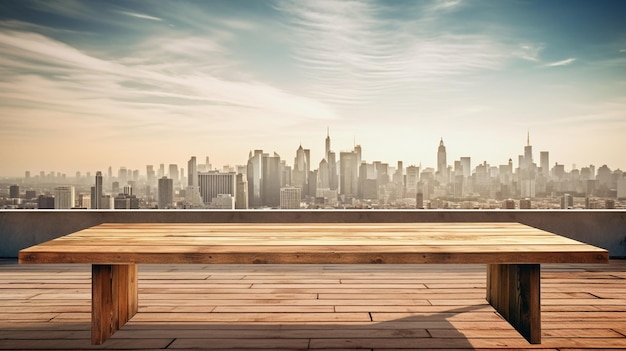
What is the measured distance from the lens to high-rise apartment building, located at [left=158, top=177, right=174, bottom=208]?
16.1ft

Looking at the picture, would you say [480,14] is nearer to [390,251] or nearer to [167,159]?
[167,159]

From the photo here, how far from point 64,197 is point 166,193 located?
102 centimetres

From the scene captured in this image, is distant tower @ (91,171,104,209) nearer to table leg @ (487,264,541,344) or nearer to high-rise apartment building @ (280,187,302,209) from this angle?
high-rise apartment building @ (280,187,302,209)

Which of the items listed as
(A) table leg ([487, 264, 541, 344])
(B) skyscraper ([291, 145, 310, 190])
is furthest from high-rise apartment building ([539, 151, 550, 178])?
(A) table leg ([487, 264, 541, 344])

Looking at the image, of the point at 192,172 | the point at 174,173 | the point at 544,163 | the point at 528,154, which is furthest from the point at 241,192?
the point at 528,154

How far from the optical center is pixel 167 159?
291 inches

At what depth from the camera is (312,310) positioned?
279 cm

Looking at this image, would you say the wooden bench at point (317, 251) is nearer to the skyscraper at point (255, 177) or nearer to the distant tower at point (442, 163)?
the skyscraper at point (255, 177)

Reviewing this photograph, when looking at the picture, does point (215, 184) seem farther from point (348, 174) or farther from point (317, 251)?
point (317, 251)

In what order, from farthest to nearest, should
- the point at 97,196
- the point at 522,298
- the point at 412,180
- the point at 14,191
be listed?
1. the point at 412,180
2. the point at 14,191
3. the point at 97,196
4. the point at 522,298

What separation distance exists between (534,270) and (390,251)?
772 mm

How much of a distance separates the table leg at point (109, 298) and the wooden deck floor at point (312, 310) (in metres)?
0.06

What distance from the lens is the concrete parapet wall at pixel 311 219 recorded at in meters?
4.44

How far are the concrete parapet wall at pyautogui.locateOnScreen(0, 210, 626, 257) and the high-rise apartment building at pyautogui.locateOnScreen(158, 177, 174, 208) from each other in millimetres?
400
